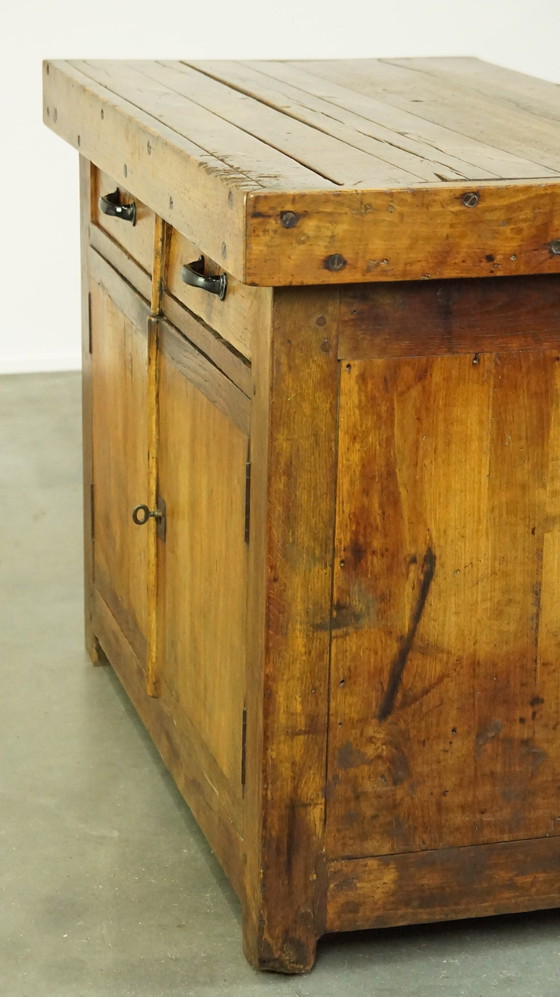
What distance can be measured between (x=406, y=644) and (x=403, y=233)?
1.69ft

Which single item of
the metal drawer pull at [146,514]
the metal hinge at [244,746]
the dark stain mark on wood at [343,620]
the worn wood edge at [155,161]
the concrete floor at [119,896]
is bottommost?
the concrete floor at [119,896]

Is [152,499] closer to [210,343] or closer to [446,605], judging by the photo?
[210,343]

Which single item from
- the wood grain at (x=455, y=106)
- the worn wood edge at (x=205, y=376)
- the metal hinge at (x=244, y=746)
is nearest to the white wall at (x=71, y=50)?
the wood grain at (x=455, y=106)

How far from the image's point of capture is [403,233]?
163 cm

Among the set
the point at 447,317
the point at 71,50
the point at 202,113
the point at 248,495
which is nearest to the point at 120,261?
the point at 202,113

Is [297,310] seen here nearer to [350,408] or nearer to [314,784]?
[350,408]

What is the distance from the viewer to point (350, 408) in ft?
5.72

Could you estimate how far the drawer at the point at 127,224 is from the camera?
2.26 metres

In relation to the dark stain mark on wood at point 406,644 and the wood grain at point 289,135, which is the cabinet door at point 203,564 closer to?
the dark stain mark on wood at point 406,644

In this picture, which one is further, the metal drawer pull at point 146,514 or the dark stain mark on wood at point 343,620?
the metal drawer pull at point 146,514

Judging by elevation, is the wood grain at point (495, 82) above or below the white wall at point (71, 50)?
above

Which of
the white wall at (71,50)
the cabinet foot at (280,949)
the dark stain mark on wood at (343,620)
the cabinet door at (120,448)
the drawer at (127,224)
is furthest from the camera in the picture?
the white wall at (71,50)

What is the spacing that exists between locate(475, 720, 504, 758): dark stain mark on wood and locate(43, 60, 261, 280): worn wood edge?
0.68 m

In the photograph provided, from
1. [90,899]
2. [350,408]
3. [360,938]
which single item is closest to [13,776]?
[90,899]
